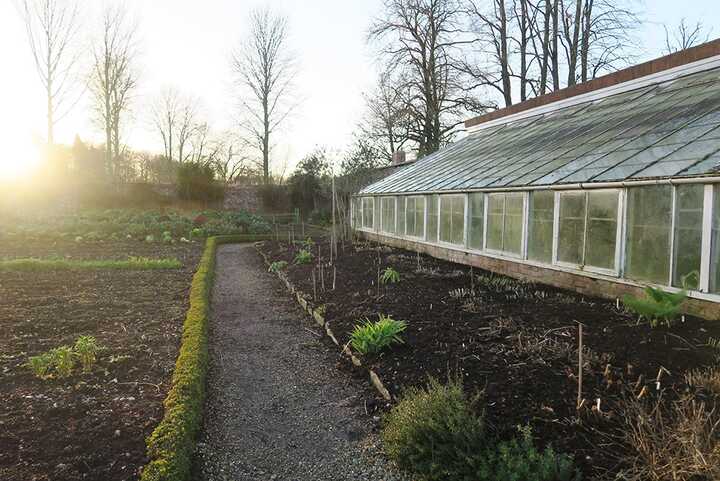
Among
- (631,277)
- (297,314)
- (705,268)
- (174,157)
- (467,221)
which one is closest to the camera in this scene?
(705,268)

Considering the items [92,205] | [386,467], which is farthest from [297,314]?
[92,205]

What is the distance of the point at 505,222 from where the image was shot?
26.9 feet

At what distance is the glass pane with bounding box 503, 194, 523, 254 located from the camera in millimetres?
7781

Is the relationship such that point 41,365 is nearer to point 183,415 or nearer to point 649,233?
point 183,415

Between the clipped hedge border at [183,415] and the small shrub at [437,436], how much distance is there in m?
1.40

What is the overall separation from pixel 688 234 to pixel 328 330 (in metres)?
4.41

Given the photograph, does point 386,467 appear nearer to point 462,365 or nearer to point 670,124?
point 462,365

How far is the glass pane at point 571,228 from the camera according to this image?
6.51 metres

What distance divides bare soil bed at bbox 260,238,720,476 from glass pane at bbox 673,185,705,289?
55 centimetres

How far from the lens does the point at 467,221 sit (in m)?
9.43

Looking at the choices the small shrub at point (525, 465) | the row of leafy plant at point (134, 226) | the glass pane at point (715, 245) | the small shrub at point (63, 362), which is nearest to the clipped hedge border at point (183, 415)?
the small shrub at point (63, 362)

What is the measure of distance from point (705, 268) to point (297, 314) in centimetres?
539

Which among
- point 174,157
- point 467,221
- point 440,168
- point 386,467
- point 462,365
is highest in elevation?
point 174,157

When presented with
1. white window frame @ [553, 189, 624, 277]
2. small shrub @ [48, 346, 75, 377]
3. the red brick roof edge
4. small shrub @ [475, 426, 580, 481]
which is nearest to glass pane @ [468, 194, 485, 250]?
white window frame @ [553, 189, 624, 277]
